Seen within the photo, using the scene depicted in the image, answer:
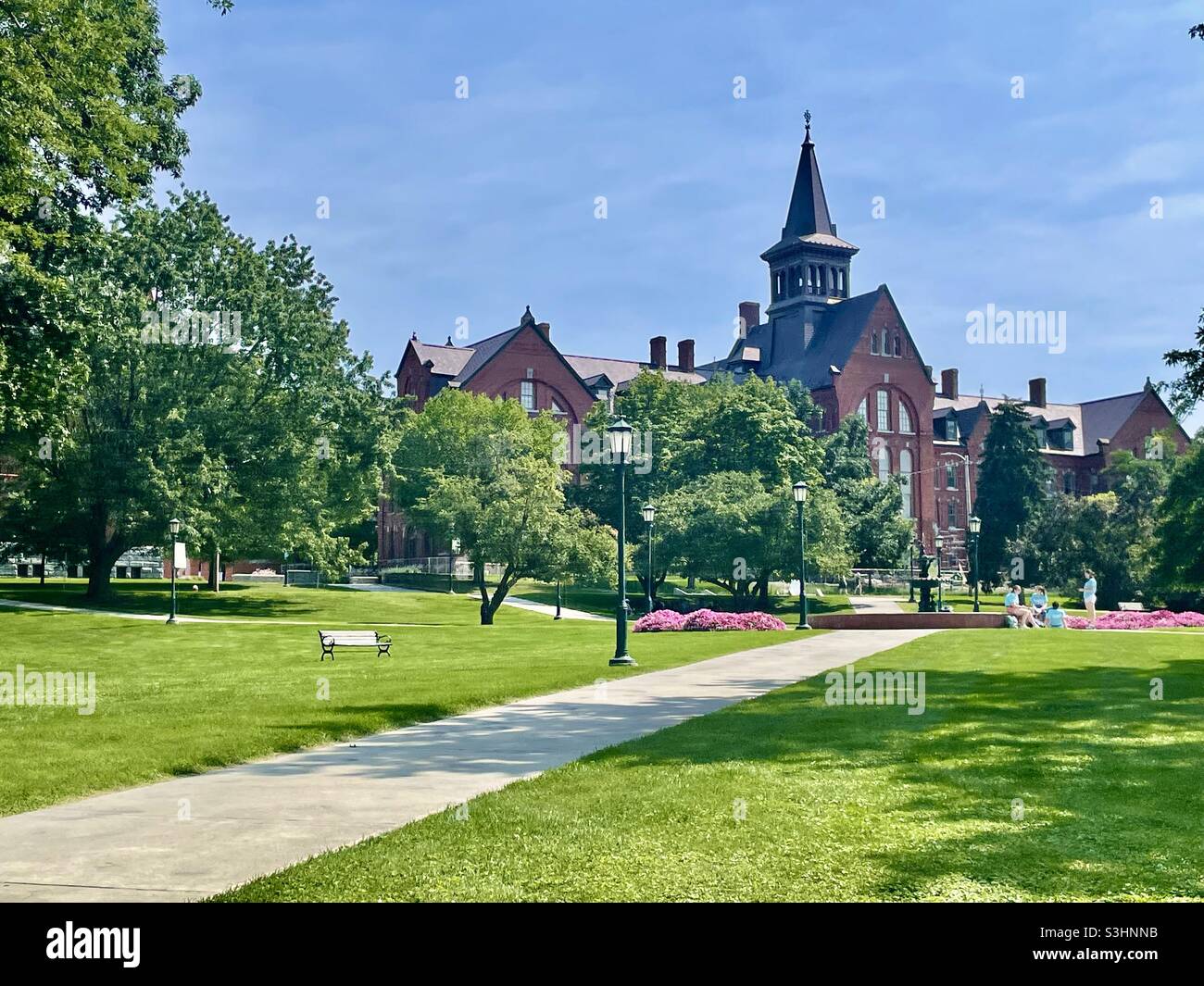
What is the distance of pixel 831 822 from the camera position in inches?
290

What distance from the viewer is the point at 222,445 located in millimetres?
47094

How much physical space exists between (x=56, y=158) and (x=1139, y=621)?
3444cm

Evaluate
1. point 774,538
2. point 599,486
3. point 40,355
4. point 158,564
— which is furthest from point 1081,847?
point 158,564

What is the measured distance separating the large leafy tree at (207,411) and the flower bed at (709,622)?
17.3m

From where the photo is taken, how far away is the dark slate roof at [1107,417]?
367 feet

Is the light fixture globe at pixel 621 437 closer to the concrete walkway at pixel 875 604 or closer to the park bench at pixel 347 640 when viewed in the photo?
the park bench at pixel 347 640

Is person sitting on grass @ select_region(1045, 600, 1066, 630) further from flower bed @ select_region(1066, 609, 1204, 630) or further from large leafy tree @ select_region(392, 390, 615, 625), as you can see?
large leafy tree @ select_region(392, 390, 615, 625)

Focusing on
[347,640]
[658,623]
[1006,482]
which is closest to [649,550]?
[658,623]

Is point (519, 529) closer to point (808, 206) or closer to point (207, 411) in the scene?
point (207, 411)

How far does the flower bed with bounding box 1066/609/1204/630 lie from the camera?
1509 inches

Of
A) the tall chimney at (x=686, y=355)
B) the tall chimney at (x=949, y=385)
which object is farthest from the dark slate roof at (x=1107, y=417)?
the tall chimney at (x=686, y=355)
